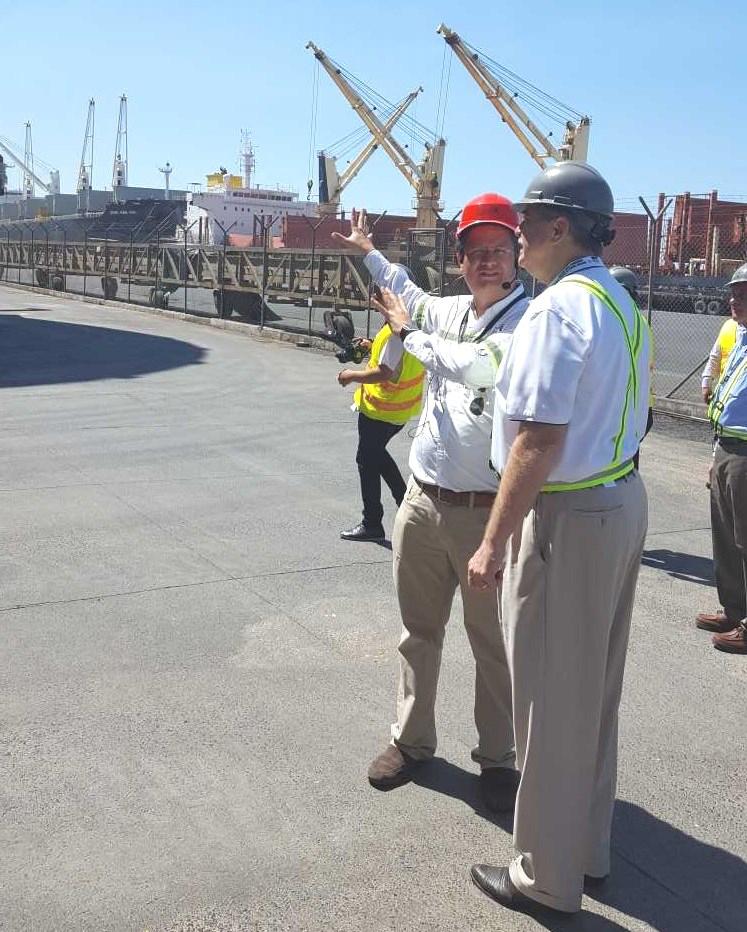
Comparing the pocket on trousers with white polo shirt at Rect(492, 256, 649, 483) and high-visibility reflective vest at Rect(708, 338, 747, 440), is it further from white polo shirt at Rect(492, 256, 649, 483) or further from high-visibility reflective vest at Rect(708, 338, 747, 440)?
high-visibility reflective vest at Rect(708, 338, 747, 440)

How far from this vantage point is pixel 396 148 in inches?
3014

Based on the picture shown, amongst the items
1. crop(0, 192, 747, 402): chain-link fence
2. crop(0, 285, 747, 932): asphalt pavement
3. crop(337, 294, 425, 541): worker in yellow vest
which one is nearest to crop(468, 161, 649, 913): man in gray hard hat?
crop(0, 285, 747, 932): asphalt pavement

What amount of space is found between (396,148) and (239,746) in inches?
3028

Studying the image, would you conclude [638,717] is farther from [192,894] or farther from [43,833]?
[43,833]

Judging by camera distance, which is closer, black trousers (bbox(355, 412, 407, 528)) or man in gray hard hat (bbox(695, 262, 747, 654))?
man in gray hard hat (bbox(695, 262, 747, 654))

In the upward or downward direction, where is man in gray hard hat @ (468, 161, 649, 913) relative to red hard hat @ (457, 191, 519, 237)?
downward

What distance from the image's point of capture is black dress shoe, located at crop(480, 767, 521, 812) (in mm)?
3586

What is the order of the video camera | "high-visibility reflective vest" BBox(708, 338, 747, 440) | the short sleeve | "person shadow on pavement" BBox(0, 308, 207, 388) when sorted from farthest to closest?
"person shadow on pavement" BBox(0, 308, 207, 388)
the video camera
"high-visibility reflective vest" BBox(708, 338, 747, 440)
the short sleeve

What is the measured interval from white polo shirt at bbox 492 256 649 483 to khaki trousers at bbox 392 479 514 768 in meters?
0.83

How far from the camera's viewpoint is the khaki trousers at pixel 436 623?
141 inches

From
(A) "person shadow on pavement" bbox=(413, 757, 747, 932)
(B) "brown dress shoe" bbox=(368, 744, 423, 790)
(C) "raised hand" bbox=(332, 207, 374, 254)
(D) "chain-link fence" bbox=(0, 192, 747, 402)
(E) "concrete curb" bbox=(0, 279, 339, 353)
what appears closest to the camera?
(A) "person shadow on pavement" bbox=(413, 757, 747, 932)

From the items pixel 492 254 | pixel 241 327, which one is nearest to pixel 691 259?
pixel 241 327

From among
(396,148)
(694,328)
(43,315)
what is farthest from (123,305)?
(396,148)

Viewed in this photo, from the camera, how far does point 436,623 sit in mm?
3770
